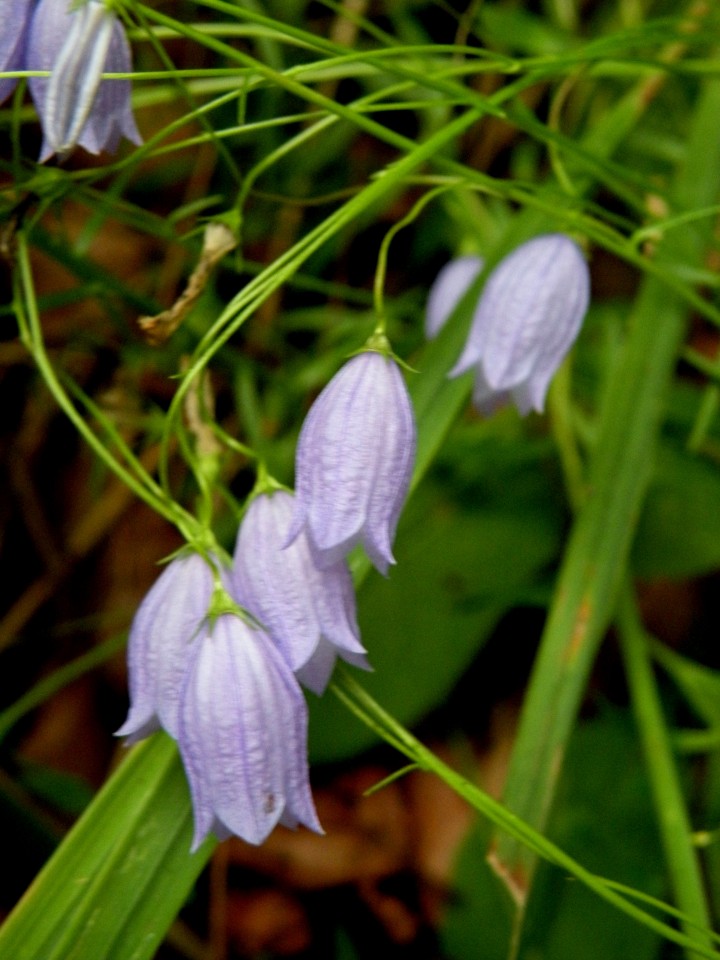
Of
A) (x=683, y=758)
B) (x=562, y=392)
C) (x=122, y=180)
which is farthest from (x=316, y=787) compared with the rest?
(x=122, y=180)

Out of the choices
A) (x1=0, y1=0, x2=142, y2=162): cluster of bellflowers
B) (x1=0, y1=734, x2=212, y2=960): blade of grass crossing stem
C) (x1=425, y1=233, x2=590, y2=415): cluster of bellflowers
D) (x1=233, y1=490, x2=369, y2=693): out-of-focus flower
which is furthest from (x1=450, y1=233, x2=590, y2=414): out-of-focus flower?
(x1=0, y1=734, x2=212, y2=960): blade of grass crossing stem

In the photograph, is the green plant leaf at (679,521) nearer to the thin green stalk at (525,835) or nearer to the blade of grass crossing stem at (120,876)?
the thin green stalk at (525,835)

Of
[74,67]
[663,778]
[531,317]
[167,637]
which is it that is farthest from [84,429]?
[663,778]

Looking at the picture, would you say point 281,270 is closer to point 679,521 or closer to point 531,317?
point 531,317

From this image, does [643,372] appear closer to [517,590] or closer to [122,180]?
[517,590]

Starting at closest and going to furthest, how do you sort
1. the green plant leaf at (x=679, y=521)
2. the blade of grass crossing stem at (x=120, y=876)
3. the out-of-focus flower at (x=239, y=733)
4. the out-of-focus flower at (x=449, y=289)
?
the out-of-focus flower at (x=239, y=733) → the blade of grass crossing stem at (x=120, y=876) → the out-of-focus flower at (x=449, y=289) → the green plant leaf at (x=679, y=521)

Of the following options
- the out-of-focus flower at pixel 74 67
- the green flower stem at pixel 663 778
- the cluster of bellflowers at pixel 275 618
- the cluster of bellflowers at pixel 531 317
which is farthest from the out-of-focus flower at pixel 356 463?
the green flower stem at pixel 663 778
